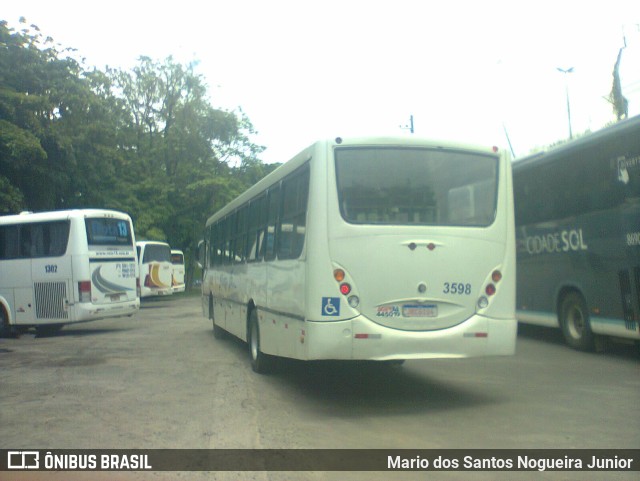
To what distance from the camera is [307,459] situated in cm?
604

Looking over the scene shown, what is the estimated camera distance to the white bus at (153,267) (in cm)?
3409

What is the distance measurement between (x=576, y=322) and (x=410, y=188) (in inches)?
243

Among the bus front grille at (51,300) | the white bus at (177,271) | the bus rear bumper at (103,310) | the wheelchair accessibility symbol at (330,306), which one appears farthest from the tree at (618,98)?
the white bus at (177,271)

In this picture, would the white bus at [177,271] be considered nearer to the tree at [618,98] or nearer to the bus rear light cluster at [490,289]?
the tree at [618,98]

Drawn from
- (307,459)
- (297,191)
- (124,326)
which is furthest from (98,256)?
(307,459)

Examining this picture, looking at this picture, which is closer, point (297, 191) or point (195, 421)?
point (195, 421)

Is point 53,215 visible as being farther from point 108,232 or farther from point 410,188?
point 410,188

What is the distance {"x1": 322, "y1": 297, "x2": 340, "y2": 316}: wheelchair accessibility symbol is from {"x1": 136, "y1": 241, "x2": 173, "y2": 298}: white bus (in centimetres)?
2714

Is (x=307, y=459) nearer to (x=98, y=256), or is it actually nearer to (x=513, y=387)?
(x=513, y=387)

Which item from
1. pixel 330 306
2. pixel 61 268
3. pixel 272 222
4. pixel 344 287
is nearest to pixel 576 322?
pixel 272 222

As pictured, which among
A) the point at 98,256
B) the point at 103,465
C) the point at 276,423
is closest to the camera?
the point at 103,465

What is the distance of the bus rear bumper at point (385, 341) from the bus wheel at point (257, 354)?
3.07 metres

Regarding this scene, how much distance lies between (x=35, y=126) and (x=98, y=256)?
8290mm

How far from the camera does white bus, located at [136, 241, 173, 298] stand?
112 feet
